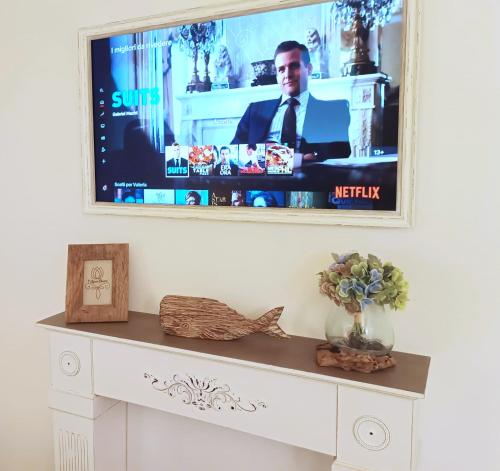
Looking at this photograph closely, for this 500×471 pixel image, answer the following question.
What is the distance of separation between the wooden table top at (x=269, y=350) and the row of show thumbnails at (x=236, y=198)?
16.7 inches

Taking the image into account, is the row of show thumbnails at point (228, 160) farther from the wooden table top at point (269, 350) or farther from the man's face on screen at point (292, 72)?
the wooden table top at point (269, 350)

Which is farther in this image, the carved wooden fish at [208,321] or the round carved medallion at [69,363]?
the round carved medallion at [69,363]

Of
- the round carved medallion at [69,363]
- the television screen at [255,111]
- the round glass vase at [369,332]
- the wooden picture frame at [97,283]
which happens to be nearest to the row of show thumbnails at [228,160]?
the television screen at [255,111]

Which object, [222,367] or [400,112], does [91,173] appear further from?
[400,112]

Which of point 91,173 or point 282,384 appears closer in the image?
point 282,384

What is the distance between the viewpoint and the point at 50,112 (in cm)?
181

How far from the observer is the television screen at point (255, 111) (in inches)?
51.5

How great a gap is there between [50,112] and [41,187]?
303 mm

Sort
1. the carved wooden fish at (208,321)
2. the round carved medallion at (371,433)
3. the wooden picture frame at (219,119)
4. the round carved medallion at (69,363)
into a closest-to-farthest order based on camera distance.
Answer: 1. the round carved medallion at (371,433)
2. the wooden picture frame at (219,119)
3. the carved wooden fish at (208,321)
4. the round carved medallion at (69,363)

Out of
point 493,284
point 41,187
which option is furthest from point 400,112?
point 41,187

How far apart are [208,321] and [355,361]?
1.53 ft

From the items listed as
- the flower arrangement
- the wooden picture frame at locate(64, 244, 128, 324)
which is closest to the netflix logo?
the flower arrangement

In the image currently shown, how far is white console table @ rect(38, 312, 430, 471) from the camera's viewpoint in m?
1.14

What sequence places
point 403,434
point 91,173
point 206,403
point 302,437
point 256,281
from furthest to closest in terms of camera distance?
point 91,173, point 256,281, point 206,403, point 302,437, point 403,434
